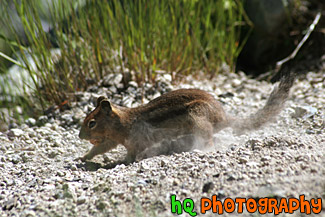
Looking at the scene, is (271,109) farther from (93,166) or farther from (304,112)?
(93,166)

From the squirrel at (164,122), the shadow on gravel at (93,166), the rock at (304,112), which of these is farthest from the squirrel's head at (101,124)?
the rock at (304,112)

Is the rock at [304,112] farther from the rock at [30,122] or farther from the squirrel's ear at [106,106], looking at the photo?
the rock at [30,122]

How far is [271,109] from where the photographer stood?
347 cm

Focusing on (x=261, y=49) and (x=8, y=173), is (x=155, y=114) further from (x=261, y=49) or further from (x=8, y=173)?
(x=261, y=49)

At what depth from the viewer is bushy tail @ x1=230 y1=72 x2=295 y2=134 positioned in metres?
3.35

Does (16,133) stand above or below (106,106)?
below

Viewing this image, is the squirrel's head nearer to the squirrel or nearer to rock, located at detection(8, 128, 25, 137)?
the squirrel

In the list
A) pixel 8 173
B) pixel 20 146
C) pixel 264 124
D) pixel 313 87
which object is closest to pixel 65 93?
pixel 20 146

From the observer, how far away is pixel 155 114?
11.3 ft

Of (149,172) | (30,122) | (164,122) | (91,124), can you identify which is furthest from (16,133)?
(149,172)

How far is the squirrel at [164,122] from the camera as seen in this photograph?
11.1ft

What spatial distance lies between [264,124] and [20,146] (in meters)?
2.54

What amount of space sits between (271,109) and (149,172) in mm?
1444

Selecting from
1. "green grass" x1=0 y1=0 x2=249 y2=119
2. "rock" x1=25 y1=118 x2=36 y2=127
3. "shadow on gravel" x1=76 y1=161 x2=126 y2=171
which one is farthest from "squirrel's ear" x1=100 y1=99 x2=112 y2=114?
"rock" x1=25 y1=118 x2=36 y2=127
